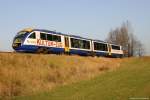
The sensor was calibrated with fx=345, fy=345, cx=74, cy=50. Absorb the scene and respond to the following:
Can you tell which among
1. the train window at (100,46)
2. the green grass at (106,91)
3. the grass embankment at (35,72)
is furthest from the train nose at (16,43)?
the train window at (100,46)

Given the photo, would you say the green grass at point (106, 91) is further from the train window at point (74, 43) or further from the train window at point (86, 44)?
the train window at point (86, 44)

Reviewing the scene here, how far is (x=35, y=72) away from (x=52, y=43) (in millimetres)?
10738

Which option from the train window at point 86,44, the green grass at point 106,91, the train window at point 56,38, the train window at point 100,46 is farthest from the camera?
the train window at point 100,46

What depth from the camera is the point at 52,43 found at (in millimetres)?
37844

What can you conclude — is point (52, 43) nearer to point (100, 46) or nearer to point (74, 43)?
point (74, 43)

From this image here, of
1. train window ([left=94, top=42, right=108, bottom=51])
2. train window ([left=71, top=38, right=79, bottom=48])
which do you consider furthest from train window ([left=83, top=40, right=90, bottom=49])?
train window ([left=71, top=38, right=79, bottom=48])

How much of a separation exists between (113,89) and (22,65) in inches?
371

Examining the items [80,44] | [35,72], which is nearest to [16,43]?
[35,72]

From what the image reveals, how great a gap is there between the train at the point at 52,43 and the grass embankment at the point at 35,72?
2.96 metres

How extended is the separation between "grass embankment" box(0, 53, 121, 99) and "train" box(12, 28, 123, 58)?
9.71ft

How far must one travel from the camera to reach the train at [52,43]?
1348 inches

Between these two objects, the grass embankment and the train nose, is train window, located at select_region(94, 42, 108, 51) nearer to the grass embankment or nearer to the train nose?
the grass embankment

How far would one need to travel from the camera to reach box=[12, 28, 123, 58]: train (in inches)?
1348

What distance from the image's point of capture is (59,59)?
110ft
